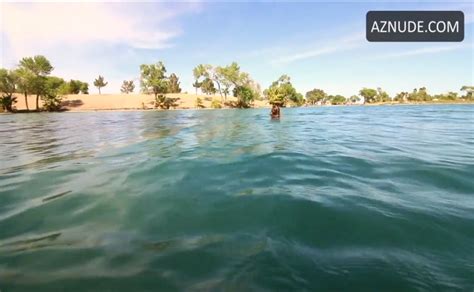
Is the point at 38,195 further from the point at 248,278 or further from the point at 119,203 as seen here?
the point at 248,278

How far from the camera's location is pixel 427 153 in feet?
31.0

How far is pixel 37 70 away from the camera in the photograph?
78.5 m

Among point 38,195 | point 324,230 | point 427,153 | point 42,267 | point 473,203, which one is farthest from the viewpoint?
point 427,153

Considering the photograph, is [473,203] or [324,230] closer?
[324,230]

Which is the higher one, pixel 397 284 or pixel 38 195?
pixel 38 195

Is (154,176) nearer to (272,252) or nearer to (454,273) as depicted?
(272,252)

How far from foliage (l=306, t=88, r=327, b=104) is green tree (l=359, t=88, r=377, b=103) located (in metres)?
22.6

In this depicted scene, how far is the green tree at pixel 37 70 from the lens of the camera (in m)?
74.1

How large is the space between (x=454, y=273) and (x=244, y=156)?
7.01 m

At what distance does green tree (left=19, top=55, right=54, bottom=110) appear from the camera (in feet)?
243

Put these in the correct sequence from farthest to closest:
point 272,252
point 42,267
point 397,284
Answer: point 272,252
point 42,267
point 397,284

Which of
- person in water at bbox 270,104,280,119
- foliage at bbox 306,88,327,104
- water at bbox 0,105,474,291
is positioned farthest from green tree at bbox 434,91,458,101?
water at bbox 0,105,474,291

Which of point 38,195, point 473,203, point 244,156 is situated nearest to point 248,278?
point 473,203

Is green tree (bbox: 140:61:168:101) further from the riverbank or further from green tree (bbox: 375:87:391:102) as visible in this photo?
green tree (bbox: 375:87:391:102)
